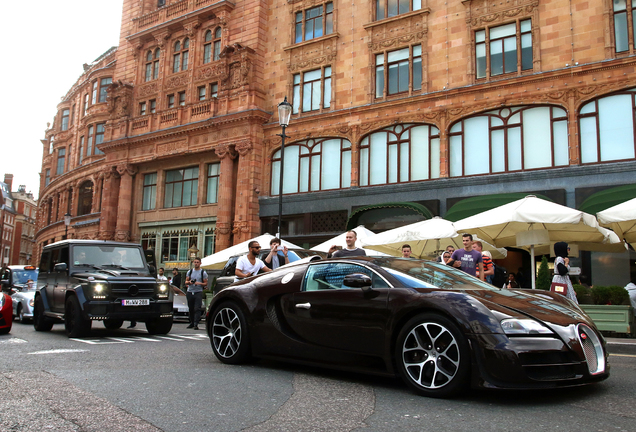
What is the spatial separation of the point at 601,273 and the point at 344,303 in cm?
1697

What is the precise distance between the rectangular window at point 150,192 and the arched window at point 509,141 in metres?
19.6

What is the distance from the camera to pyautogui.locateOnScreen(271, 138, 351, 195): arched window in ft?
86.4

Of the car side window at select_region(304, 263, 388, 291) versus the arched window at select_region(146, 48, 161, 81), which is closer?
the car side window at select_region(304, 263, 388, 291)

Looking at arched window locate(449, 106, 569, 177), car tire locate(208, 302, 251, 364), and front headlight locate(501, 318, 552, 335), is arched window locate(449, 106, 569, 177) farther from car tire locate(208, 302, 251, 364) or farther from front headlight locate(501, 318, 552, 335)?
front headlight locate(501, 318, 552, 335)

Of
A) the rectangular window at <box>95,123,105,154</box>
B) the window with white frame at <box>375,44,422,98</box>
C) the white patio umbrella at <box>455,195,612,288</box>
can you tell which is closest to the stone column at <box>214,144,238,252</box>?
the window with white frame at <box>375,44,422,98</box>

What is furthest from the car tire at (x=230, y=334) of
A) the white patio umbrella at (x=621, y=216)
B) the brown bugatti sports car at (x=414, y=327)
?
the white patio umbrella at (x=621, y=216)

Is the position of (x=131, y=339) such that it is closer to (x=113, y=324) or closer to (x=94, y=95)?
(x=113, y=324)

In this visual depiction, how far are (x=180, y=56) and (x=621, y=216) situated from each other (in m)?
28.7

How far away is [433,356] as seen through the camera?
4.82 metres

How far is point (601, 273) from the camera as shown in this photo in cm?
1945

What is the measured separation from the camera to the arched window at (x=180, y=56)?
3416cm

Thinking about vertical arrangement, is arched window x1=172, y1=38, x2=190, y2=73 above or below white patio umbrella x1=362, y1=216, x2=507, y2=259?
above

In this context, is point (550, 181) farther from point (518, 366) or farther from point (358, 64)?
point (518, 366)

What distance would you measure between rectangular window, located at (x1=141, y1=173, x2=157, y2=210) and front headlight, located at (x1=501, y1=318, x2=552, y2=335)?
32070mm
